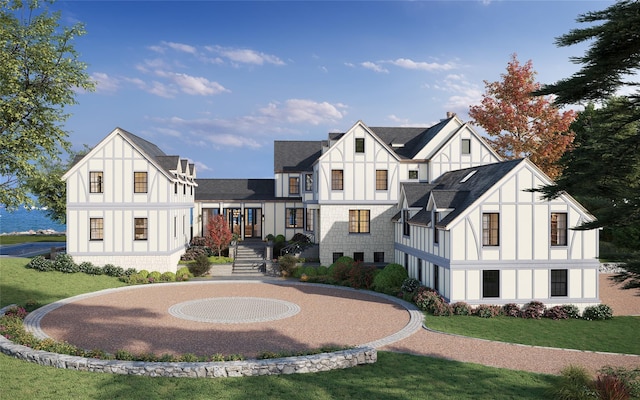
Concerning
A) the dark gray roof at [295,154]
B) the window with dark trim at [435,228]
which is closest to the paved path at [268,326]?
the window with dark trim at [435,228]

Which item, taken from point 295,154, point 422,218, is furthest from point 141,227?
point 422,218

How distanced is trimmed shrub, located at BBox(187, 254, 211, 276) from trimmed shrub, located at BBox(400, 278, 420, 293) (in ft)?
47.9

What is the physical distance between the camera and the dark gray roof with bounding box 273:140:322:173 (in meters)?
42.4

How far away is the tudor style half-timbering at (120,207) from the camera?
3039 centimetres

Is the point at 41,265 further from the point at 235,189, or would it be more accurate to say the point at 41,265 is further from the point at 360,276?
the point at 360,276

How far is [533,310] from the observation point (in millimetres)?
21953

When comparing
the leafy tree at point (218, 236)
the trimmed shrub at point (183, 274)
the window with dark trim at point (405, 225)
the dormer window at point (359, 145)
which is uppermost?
the dormer window at point (359, 145)

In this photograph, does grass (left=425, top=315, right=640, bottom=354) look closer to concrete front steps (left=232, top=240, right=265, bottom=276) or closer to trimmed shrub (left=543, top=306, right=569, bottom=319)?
trimmed shrub (left=543, top=306, right=569, bottom=319)

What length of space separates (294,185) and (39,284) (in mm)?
22995

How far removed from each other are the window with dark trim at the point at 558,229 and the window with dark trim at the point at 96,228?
29424 millimetres

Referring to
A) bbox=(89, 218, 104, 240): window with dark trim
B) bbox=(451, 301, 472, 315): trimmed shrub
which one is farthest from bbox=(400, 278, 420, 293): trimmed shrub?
bbox=(89, 218, 104, 240): window with dark trim

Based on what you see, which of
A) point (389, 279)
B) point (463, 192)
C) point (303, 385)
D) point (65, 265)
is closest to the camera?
point (303, 385)

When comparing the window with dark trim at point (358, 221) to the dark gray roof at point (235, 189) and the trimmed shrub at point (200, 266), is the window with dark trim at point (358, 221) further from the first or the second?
the dark gray roof at point (235, 189)

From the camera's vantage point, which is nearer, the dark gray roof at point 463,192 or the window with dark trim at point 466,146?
the dark gray roof at point 463,192
